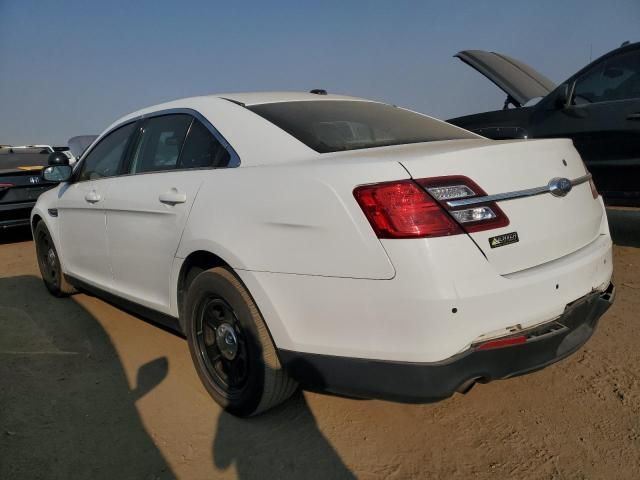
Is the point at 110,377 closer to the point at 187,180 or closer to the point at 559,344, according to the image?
the point at 187,180

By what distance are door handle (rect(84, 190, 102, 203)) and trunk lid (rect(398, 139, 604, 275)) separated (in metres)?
2.31

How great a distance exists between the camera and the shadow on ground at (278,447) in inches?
82.6

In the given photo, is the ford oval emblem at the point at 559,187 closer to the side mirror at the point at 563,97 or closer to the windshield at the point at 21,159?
the side mirror at the point at 563,97

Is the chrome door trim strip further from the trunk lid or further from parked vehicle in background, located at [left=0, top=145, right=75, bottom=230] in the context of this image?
parked vehicle in background, located at [left=0, top=145, right=75, bottom=230]

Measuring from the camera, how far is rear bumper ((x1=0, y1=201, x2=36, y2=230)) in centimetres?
691

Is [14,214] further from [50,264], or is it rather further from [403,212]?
[403,212]

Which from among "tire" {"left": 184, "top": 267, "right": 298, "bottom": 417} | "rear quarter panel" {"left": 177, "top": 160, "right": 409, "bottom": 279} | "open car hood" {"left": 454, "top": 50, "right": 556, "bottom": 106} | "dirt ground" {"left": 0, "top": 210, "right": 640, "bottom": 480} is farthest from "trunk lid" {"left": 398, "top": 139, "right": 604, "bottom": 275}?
"open car hood" {"left": 454, "top": 50, "right": 556, "bottom": 106}

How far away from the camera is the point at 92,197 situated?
3.44m

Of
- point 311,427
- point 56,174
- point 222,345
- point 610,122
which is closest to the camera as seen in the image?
point 311,427

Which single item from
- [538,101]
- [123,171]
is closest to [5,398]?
[123,171]

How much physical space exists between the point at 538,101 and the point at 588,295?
3.99 m

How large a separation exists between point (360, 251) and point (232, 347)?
981mm

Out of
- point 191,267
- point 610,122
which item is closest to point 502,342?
point 191,267

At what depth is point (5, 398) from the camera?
2.80 meters
